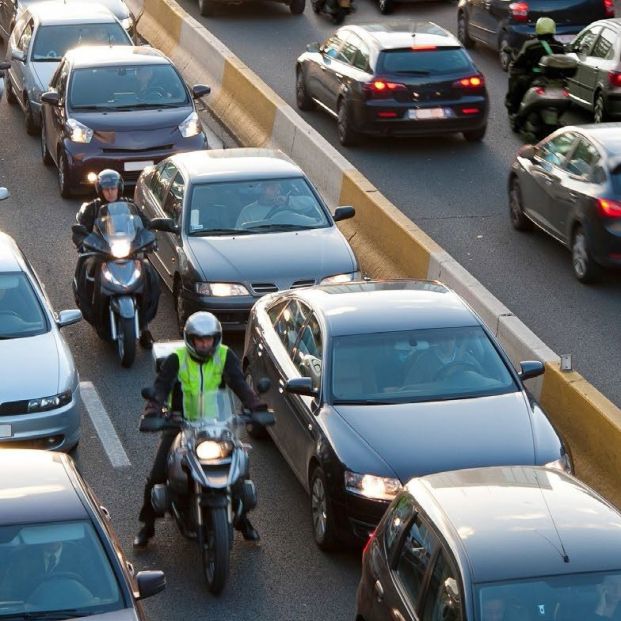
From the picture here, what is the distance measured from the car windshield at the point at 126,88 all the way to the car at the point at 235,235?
3.27 m

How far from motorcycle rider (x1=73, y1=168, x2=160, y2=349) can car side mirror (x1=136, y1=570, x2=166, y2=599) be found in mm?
7647

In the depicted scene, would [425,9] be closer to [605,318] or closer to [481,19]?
[481,19]

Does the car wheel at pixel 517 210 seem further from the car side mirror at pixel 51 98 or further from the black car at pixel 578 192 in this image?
the car side mirror at pixel 51 98

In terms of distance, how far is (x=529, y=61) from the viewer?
78.3 feet

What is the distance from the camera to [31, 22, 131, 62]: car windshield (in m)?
25.3

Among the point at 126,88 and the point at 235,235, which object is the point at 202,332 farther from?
the point at 126,88

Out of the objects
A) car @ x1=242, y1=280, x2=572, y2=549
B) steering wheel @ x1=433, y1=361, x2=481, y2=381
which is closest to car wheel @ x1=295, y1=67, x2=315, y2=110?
car @ x1=242, y1=280, x2=572, y2=549

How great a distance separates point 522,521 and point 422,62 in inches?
613

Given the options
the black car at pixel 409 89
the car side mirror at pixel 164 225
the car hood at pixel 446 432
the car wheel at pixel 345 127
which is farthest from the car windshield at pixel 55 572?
the car wheel at pixel 345 127

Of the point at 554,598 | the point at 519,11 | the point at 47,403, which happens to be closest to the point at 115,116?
the point at 519,11

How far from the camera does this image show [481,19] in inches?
1109

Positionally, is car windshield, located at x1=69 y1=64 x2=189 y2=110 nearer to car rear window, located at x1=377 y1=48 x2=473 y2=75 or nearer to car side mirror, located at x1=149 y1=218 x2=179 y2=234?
car rear window, located at x1=377 y1=48 x2=473 y2=75

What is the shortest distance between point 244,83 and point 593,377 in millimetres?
10022

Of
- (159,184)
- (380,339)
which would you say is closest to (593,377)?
(380,339)
